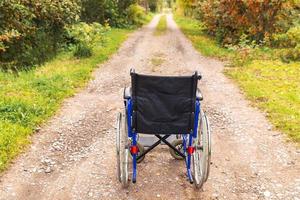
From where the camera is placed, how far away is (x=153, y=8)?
7800 centimetres

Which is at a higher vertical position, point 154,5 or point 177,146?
point 177,146

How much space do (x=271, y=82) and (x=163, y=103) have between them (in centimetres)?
731

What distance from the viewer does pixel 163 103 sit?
479cm

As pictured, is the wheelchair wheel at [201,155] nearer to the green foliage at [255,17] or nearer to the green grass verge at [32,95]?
the green grass verge at [32,95]

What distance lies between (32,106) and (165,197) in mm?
4379

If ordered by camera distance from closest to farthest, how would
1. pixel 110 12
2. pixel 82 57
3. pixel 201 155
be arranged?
pixel 201 155 → pixel 82 57 → pixel 110 12

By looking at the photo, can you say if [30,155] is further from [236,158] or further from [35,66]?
[35,66]

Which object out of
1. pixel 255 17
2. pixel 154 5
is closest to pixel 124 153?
pixel 255 17

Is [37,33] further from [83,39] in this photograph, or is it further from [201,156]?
[201,156]

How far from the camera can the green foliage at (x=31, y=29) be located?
40.5ft

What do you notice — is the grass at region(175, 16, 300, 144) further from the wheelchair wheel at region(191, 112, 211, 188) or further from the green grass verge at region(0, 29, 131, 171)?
the green grass verge at region(0, 29, 131, 171)

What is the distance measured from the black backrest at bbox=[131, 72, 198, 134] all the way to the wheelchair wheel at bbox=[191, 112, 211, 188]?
20 cm

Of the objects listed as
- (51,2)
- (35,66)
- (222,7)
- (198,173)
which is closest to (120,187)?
(198,173)

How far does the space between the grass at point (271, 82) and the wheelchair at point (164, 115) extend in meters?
2.89
